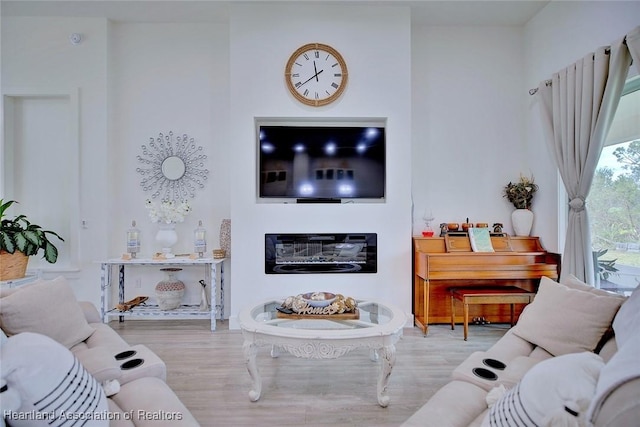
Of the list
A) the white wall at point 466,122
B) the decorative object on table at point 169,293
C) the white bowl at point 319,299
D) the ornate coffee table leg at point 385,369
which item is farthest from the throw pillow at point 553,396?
the decorative object on table at point 169,293

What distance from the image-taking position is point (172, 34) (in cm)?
387

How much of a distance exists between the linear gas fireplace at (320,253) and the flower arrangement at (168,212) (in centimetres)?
103

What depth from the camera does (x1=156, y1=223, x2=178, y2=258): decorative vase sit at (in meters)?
3.67

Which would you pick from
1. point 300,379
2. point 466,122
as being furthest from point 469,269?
point 300,379

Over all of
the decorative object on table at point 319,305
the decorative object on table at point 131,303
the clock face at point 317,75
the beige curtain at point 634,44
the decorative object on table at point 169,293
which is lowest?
the decorative object on table at point 131,303

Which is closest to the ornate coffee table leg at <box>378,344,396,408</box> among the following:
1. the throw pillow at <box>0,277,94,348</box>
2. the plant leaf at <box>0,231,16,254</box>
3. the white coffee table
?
the white coffee table

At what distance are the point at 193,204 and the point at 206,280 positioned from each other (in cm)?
93

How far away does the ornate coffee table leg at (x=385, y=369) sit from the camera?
1990 mm

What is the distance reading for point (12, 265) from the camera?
323 centimetres

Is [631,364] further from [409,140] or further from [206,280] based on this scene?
[206,280]

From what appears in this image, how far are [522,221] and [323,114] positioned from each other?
254 centimetres

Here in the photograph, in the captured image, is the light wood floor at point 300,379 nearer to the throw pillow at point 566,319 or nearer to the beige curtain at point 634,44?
the throw pillow at point 566,319

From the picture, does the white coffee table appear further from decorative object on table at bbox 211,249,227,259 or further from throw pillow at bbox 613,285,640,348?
decorative object on table at bbox 211,249,227,259

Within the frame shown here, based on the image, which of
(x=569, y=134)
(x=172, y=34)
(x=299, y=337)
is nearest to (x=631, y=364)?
(x=299, y=337)
